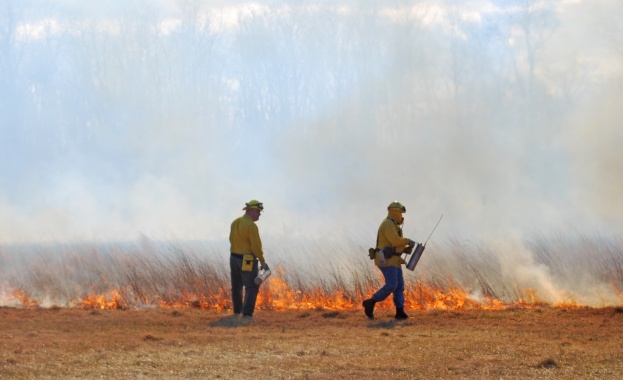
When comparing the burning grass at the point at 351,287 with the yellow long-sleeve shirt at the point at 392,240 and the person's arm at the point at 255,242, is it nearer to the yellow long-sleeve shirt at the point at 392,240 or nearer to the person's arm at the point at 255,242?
the person's arm at the point at 255,242

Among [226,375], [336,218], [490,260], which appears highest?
[336,218]

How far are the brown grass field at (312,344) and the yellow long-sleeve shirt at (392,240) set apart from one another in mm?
944

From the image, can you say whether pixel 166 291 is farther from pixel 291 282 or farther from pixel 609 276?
pixel 609 276

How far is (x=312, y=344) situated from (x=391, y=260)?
3.20m

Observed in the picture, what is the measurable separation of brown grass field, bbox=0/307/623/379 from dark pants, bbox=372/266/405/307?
1.18ft

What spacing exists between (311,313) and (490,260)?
6.96m

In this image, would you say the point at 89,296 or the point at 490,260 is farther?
the point at 490,260

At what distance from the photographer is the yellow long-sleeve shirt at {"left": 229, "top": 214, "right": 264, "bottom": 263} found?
14.9 m

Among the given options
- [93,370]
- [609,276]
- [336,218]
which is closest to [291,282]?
[609,276]

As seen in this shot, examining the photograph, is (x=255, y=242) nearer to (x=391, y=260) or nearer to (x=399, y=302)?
→ (x=391, y=260)

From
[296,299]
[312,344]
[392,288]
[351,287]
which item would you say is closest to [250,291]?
[392,288]

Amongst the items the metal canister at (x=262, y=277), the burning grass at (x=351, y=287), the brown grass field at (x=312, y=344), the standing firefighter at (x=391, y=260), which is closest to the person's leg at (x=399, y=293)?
the standing firefighter at (x=391, y=260)

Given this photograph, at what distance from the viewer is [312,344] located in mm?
11602

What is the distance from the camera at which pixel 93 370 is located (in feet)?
31.8
